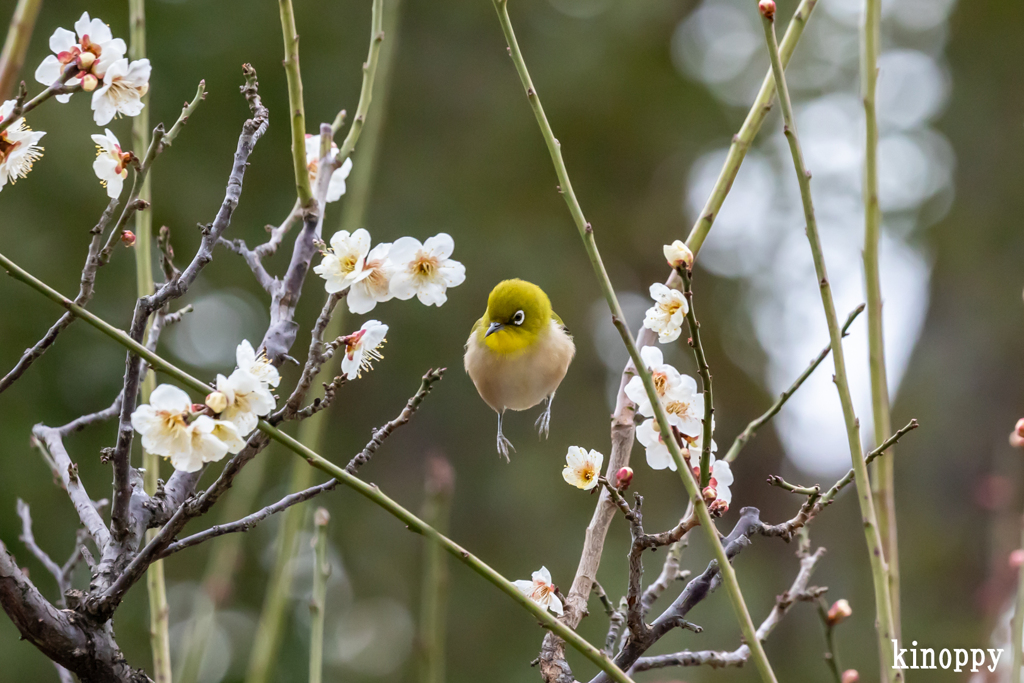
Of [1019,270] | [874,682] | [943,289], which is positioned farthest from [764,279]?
[874,682]

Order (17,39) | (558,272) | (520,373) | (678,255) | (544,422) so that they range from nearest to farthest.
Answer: (17,39)
(678,255)
(544,422)
(520,373)
(558,272)

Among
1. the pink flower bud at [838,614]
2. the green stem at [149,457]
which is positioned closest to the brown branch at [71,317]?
the green stem at [149,457]

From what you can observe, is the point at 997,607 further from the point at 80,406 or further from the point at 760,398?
the point at 760,398

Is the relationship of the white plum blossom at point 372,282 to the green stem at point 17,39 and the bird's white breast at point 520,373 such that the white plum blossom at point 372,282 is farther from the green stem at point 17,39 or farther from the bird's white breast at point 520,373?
the bird's white breast at point 520,373

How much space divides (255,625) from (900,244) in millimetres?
5527

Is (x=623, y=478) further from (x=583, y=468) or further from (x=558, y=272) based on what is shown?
(x=558, y=272)

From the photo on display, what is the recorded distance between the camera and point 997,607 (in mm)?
1564

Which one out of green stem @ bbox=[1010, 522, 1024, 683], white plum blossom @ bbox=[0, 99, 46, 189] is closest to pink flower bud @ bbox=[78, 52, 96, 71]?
white plum blossom @ bbox=[0, 99, 46, 189]

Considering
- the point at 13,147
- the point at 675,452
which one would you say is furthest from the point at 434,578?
the point at 13,147

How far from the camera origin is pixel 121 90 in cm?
110

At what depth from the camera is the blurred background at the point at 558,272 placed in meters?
5.12

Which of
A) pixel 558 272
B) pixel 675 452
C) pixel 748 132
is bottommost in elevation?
pixel 675 452

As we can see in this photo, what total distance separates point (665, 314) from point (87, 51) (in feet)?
2.58

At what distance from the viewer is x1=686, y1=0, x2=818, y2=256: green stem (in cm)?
108
